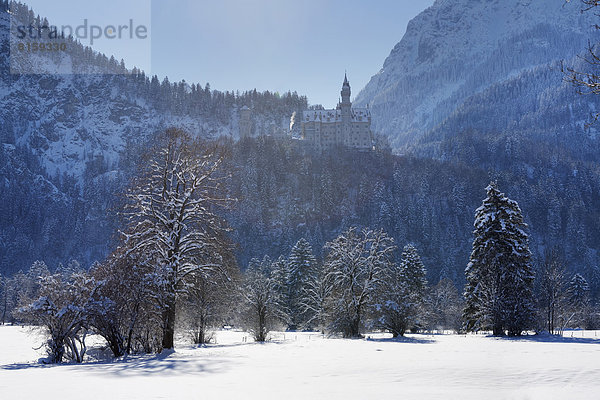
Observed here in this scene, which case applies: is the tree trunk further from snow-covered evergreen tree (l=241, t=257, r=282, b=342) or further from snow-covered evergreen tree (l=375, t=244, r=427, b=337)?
snow-covered evergreen tree (l=375, t=244, r=427, b=337)

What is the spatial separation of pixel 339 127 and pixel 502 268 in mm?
144907

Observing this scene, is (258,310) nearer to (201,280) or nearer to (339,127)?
(201,280)

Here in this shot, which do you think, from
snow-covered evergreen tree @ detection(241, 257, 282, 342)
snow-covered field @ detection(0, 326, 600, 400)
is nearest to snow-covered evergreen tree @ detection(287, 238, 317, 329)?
snow-covered evergreen tree @ detection(241, 257, 282, 342)

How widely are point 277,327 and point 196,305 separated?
50.7 feet

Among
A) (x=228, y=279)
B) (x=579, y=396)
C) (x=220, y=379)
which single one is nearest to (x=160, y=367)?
(x=220, y=379)

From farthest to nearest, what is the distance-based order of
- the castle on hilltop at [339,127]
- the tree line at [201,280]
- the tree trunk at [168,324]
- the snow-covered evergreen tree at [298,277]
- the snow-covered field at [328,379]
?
the castle on hilltop at [339,127] < the snow-covered evergreen tree at [298,277] < the tree trunk at [168,324] < the tree line at [201,280] < the snow-covered field at [328,379]

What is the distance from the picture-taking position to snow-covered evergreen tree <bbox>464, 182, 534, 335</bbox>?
27703 millimetres

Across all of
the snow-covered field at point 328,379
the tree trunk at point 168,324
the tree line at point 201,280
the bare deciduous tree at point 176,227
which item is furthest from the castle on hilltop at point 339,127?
the snow-covered field at point 328,379

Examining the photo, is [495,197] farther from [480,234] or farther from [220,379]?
[220,379]

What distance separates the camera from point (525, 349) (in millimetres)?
18219

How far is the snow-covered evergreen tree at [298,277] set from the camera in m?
57.5

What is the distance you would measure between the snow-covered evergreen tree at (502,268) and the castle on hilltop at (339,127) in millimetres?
138059

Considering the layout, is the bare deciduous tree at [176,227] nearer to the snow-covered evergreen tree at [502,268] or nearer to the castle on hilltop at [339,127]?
the snow-covered evergreen tree at [502,268]

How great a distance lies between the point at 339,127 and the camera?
169750 millimetres
